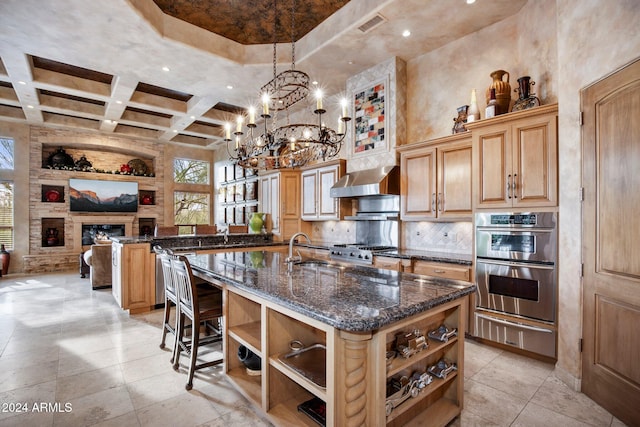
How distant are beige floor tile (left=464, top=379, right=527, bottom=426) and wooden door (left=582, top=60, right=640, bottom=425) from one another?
1.92ft

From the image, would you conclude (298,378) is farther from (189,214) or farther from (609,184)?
(189,214)

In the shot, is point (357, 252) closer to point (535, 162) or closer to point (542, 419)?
point (535, 162)

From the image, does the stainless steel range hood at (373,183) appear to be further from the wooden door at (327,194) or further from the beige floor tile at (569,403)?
the beige floor tile at (569,403)

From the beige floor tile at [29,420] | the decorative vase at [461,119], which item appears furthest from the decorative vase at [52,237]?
the decorative vase at [461,119]

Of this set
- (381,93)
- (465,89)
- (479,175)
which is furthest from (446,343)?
(381,93)

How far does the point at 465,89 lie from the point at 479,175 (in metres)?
1.38

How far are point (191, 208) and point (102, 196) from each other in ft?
7.92

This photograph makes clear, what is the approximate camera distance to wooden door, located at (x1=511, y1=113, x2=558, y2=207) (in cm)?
275

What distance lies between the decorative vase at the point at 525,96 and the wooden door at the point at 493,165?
1.04ft

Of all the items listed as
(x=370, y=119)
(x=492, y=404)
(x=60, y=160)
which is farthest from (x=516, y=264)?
(x=60, y=160)

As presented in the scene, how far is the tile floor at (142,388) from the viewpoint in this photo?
2033 mm

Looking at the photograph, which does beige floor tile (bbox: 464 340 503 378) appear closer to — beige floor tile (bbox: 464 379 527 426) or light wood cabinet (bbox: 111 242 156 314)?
beige floor tile (bbox: 464 379 527 426)

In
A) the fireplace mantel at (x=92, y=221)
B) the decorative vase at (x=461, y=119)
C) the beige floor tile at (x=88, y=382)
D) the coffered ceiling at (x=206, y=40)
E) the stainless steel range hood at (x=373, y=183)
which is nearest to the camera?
the beige floor tile at (x=88, y=382)

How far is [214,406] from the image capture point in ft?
7.11
